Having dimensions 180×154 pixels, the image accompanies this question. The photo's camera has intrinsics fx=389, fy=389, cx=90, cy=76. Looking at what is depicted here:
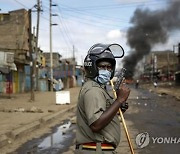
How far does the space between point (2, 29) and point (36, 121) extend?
37.8 metres

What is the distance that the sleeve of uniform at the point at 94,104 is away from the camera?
2.70 meters

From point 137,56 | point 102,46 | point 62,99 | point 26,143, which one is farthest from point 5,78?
point 102,46

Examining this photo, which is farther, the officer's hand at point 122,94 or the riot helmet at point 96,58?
the riot helmet at point 96,58

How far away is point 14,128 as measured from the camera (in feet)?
37.4

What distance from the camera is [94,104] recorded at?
→ 273 cm

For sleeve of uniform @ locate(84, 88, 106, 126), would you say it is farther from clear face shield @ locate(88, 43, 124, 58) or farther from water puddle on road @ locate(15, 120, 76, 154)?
water puddle on road @ locate(15, 120, 76, 154)

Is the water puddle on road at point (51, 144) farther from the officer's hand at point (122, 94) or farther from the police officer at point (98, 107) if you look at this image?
the officer's hand at point (122, 94)

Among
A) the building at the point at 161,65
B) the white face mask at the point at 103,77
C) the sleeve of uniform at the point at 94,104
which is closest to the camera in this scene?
the sleeve of uniform at the point at 94,104

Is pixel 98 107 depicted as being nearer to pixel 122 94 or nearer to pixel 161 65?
pixel 122 94

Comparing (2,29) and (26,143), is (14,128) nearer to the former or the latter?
(26,143)

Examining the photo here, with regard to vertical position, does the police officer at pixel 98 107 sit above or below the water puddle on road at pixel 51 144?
above

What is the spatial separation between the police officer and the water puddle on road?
18.4ft

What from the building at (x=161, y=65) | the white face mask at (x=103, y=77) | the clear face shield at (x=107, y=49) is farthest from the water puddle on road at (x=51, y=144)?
the building at (x=161, y=65)

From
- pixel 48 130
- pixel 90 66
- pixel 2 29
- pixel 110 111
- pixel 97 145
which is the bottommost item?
pixel 48 130
